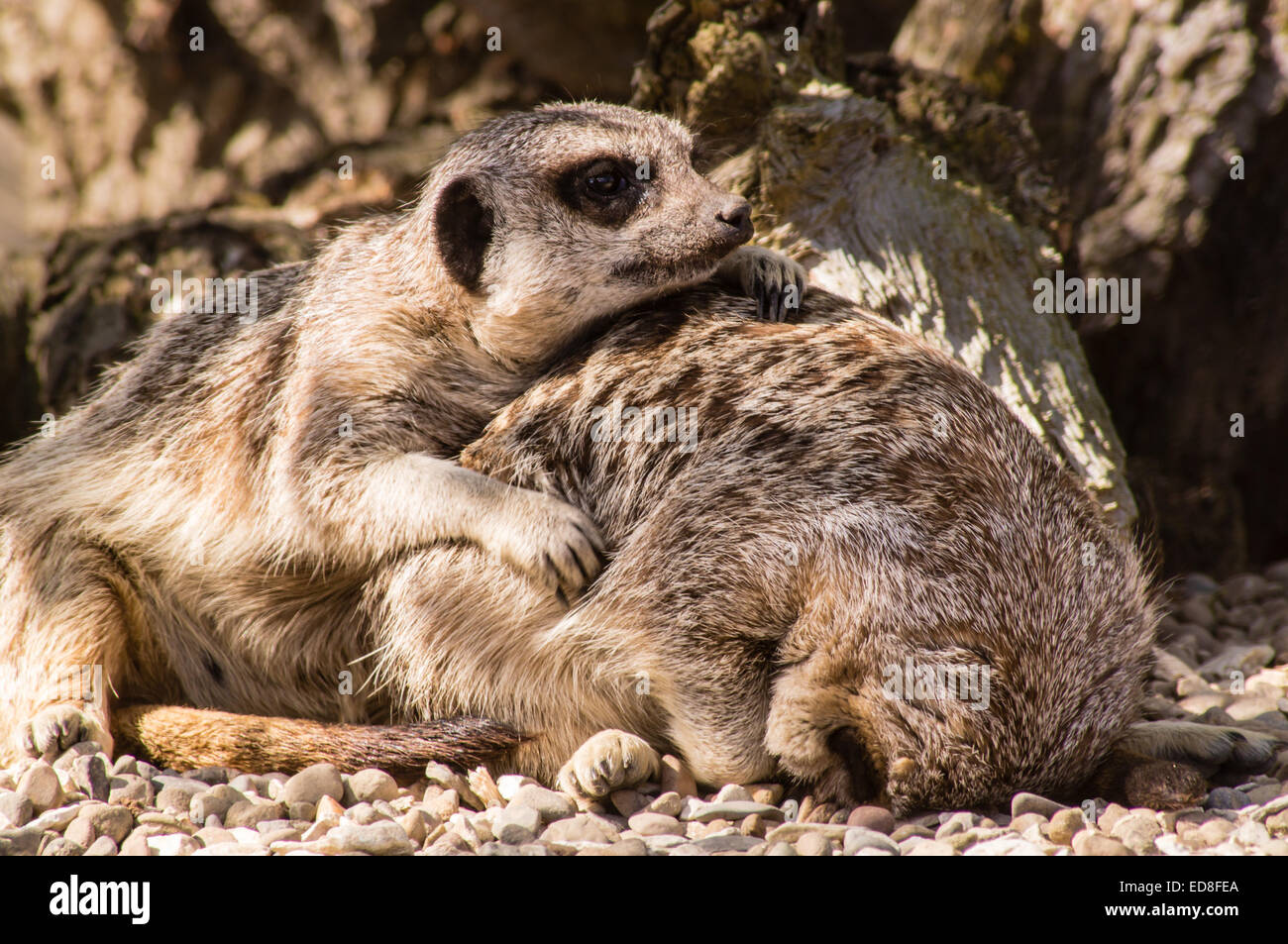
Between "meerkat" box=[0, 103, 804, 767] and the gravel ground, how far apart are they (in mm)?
421

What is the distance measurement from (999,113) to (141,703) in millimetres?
4748

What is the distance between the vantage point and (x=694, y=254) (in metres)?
4.01

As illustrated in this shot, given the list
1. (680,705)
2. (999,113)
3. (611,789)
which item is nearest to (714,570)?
(680,705)

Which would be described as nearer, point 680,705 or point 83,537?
point 680,705

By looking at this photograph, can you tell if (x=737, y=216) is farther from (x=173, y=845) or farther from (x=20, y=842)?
(x=20, y=842)

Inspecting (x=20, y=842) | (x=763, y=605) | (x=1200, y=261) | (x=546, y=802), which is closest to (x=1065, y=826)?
(x=763, y=605)

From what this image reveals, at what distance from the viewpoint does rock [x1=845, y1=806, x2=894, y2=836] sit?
10.6 ft

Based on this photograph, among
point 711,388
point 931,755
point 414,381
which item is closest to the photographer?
point 931,755

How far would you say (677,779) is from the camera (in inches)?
145

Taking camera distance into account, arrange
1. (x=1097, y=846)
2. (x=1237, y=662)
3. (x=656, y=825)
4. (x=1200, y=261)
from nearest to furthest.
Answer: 1. (x=1097, y=846)
2. (x=656, y=825)
3. (x=1237, y=662)
4. (x=1200, y=261)

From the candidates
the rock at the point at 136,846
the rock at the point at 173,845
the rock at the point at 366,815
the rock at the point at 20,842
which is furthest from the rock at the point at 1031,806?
the rock at the point at 20,842

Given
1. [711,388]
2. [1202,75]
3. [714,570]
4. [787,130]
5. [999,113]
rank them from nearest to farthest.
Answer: [714,570] < [711,388] < [787,130] < [999,113] < [1202,75]

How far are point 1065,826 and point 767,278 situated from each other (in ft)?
6.98

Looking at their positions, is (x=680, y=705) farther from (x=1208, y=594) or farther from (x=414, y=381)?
(x=1208, y=594)
